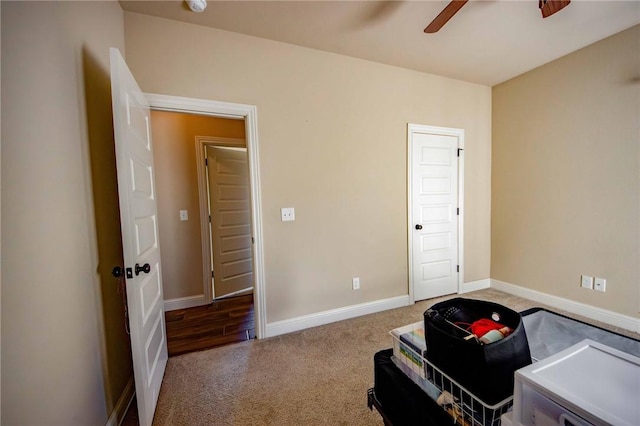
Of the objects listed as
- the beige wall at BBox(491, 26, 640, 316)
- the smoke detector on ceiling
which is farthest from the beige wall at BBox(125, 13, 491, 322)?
the beige wall at BBox(491, 26, 640, 316)

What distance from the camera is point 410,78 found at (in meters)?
2.84

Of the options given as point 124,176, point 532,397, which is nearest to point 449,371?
point 532,397

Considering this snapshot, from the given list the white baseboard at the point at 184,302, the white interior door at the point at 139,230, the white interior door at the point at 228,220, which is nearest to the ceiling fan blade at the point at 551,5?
the white interior door at the point at 139,230

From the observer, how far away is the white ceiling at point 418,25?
186cm

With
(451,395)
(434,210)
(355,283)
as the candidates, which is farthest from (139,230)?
(434,210)

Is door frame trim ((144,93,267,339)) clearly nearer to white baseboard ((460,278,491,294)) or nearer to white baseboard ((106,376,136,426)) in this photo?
white baseboard ((106,376,136,426))

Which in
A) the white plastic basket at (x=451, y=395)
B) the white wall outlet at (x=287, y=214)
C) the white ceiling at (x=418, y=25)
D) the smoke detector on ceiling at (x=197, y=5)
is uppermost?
the white ceiling at (x=418, y=25)

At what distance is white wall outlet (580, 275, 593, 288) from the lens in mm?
2521

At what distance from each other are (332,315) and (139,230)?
6.15 ft

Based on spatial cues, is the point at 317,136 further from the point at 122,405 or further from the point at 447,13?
the point at 122,405

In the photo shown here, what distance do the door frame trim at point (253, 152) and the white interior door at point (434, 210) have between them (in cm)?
170

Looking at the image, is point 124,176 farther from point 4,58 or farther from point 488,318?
point 488,318

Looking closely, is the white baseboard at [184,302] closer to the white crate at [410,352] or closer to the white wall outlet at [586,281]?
the white crate at [410,352]

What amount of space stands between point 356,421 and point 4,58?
221 centimetres
